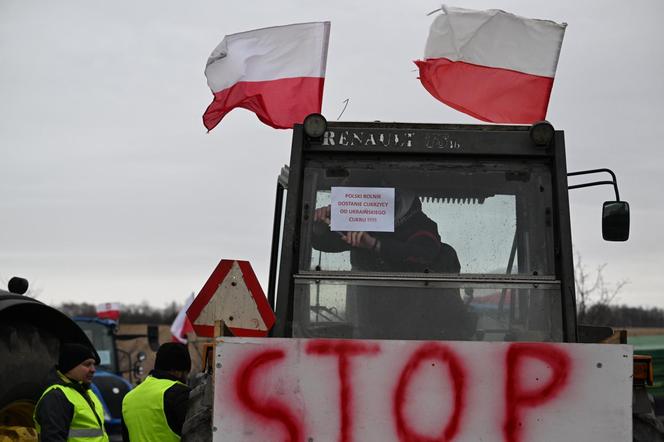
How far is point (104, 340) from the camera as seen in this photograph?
A: 18.2m

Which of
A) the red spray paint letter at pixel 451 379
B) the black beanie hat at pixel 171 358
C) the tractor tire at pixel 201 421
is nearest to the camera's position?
the red spray paint letter at pixel 451 379

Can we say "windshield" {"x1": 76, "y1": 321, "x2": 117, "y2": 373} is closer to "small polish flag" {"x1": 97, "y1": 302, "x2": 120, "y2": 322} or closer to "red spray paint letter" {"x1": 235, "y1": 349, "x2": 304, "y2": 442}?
"small polish flag" {"x1": 97, "y1": 302, "x2": 120, "y2": 322}

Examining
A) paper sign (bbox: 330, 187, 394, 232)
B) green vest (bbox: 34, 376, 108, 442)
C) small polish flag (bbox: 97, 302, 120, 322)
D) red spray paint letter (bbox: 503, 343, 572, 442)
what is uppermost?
small polish flag (bbox: 97, 302, 120, 322)

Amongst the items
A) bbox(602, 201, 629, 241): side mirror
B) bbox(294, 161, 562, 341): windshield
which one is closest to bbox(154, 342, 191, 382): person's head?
bbox(294, 161, 562, 341): windshield

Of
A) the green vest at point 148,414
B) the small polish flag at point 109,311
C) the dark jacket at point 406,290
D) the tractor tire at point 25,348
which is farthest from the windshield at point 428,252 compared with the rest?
the small polish flag at point 109,311

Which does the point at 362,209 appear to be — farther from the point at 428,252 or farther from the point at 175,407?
the point at 175,407

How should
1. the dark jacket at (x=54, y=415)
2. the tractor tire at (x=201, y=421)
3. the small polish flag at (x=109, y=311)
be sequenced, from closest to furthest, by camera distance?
the tractor tire at (x=201, y=421), the dark jacket at (x=54, y=415), the small polish flag at (x=109, y=311)

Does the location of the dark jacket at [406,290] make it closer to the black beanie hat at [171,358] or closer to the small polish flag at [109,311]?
the black beanie hat at [171,358]

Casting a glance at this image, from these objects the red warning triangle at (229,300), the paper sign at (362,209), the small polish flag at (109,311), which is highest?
the small polish flag at (109,311)

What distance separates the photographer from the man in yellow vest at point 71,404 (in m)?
5.87

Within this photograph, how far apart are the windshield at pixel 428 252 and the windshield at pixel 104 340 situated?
12.5 meters

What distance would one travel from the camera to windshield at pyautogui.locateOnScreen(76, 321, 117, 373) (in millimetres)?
18000

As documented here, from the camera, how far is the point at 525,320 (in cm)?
600

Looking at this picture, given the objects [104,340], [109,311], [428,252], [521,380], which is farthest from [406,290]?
[109,311]
